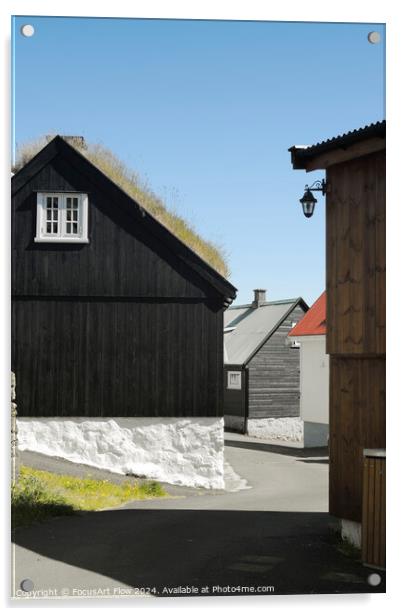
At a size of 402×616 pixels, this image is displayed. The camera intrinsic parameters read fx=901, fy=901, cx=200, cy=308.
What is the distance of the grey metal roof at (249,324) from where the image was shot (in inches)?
347

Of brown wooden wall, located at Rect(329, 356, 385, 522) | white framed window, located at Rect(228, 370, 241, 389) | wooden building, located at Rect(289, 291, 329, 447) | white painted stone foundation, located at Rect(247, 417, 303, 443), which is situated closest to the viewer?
brown wooden wall, located at Rect(329, 356, 385, 522)

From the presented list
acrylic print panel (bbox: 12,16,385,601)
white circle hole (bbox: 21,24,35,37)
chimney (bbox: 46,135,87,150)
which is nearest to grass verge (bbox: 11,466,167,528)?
acrylic print panel (bbox: 12,16,385,601)

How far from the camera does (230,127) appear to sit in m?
8.10

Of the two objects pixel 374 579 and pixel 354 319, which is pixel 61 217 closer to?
pixel 354 319

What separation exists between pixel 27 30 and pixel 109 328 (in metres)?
2.85

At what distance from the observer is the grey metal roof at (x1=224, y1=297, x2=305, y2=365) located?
28.9 feet

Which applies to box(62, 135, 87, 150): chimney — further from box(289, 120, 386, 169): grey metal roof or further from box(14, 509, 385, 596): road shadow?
box(14, 509, 385, 596): road shadow

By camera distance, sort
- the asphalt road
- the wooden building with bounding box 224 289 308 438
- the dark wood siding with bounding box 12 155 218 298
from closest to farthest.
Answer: the asphalt road < the dark wood siding with bounding box 12 155 218 298 < the wooden building with bounding box 224 289 308 438

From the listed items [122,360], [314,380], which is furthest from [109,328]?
[314,380]

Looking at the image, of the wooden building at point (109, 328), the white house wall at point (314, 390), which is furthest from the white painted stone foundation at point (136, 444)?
the white house wall at point (314, 390)
